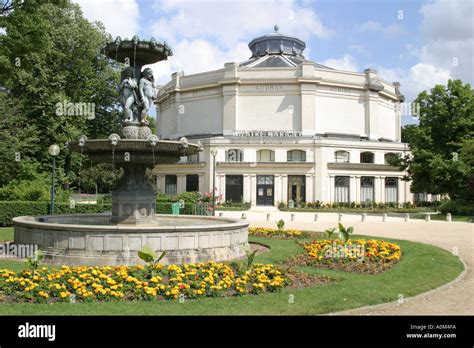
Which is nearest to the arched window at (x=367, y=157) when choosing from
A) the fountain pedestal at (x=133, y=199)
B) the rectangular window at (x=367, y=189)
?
the rectangular window at (x=367, y=189)

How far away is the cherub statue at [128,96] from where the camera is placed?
14.4 m

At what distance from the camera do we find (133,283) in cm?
888

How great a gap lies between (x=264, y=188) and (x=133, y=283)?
42.4 meters

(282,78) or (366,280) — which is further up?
(282,78)

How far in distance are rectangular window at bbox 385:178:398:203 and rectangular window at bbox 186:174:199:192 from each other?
76.4 feet

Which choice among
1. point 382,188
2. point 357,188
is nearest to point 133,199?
point 357,188

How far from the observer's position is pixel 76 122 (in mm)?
41875

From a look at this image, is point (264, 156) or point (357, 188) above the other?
point (264, 156)

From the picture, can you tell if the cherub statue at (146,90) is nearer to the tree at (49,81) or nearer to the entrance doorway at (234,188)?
the tree at (49,81)

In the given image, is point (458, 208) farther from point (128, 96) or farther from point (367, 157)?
point (128, 96)

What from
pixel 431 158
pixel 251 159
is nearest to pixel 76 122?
pixel 251 159
